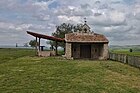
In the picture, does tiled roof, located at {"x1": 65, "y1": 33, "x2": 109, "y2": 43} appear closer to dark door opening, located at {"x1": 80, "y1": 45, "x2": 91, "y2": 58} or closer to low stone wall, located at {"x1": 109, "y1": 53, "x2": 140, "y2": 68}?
dark door opening, located at {"x1": 80, "y1": 45, "x2": 91, "y2": 58}

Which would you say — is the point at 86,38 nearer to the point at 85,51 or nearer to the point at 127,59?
the point at 85,51

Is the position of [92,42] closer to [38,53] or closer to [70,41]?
[70,41]

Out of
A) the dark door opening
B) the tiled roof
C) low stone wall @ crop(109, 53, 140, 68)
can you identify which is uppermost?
the tiled roof

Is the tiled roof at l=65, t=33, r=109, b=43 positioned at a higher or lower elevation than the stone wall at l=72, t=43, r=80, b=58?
higher

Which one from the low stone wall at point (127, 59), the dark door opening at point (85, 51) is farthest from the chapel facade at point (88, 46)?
the low stone wall at point (127, 59)

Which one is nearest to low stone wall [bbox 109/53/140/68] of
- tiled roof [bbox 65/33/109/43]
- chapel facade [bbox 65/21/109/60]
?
chapel facade [bbox 65/21/109/60]

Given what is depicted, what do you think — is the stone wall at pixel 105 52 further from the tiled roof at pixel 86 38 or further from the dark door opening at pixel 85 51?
the dark door opening at pixel 85 51

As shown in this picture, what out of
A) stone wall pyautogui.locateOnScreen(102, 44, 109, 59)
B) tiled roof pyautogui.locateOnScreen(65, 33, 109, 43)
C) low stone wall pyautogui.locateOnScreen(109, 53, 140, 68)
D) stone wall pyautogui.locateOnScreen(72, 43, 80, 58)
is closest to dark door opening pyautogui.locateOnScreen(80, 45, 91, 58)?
stone wall pyautogui.locateOnScreen(72, 43, 80, 58)

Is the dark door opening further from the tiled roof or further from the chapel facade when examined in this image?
the tiled roof

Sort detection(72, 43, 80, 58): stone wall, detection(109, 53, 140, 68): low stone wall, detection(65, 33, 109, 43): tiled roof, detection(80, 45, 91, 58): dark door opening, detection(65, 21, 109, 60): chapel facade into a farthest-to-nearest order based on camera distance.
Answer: detection(80, 45, 91, 58): dark door opening < detection(72, 43, 80, 58): stone wall < detection(65, 33, 109, 43): tiled roof < detection(65, 21, 109, 60): chapel facade < detection(109, 53, 140, 68): low stone wall

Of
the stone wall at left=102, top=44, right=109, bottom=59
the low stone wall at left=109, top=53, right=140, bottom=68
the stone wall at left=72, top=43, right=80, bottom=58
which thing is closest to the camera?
the low stone wall at left=109, top=53, right=140, bottom=68

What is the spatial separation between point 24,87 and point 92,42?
2303 centimetres

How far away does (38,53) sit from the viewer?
123 ft

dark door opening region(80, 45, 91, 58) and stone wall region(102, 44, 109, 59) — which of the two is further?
dark door opening region(80, 45, 91, 58)
